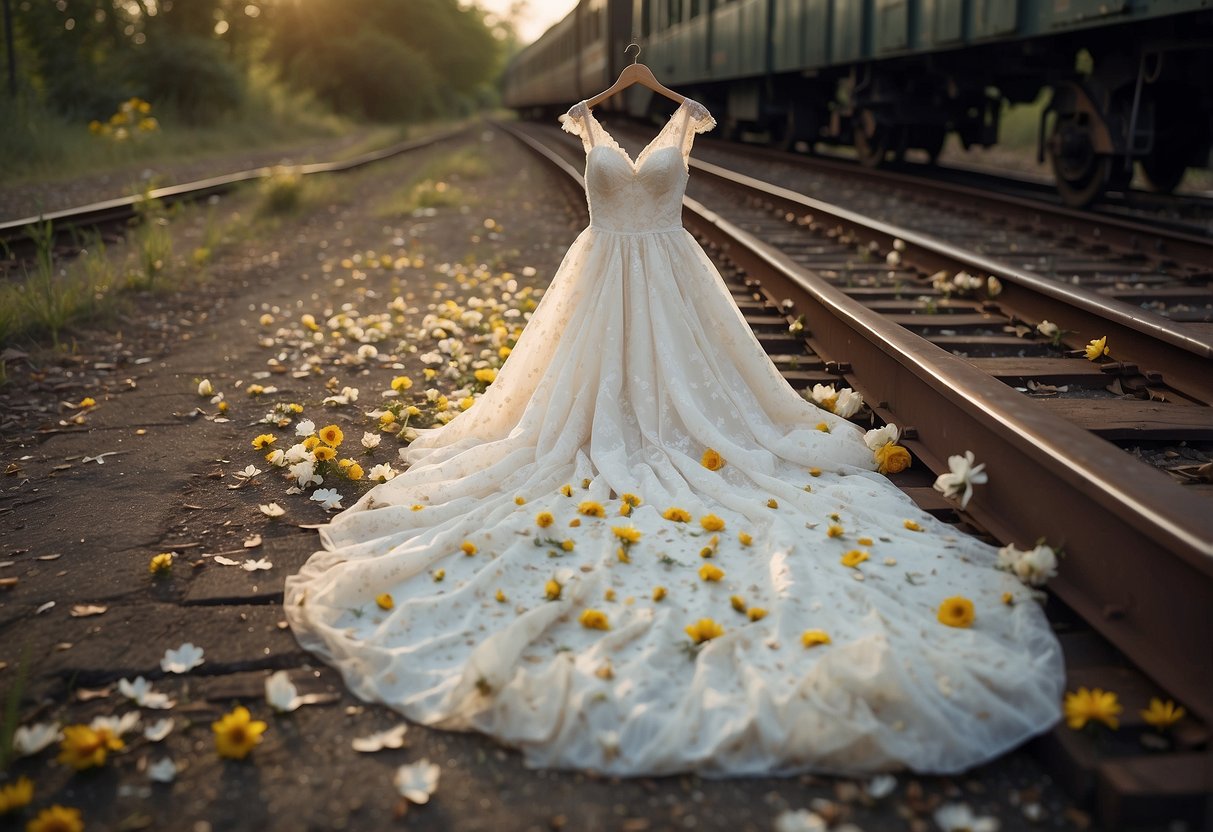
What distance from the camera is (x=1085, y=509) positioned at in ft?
7.10

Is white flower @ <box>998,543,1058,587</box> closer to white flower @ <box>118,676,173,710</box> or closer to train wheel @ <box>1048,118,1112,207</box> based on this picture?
white flower @ <box>118,676,173,710</box>

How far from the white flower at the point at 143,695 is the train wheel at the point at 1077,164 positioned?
296 inches

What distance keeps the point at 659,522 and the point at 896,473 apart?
2.85 ft

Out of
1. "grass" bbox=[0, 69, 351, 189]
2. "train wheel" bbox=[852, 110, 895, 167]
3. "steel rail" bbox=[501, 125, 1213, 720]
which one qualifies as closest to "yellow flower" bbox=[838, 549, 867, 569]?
"steel rail" bbox=[501, 125, 1213, 720]

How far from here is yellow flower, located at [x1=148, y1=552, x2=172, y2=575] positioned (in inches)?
101

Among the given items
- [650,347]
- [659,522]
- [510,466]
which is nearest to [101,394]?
[510,466]

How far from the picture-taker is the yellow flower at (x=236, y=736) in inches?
71.6

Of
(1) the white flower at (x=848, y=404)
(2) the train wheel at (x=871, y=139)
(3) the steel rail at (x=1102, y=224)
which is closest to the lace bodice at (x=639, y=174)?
(1) the white flower at (x=848, y=404)

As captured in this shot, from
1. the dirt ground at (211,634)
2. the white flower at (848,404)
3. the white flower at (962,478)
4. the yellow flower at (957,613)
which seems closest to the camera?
the dirt ground at (211,634)

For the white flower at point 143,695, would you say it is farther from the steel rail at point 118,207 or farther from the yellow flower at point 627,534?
the steel rail at point 118,207

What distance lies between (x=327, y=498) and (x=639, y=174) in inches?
58.8

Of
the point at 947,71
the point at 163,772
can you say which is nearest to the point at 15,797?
the point at 163,772

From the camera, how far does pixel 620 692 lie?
6.35ft

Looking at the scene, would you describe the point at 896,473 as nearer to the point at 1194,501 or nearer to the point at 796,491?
the point at 796,491
